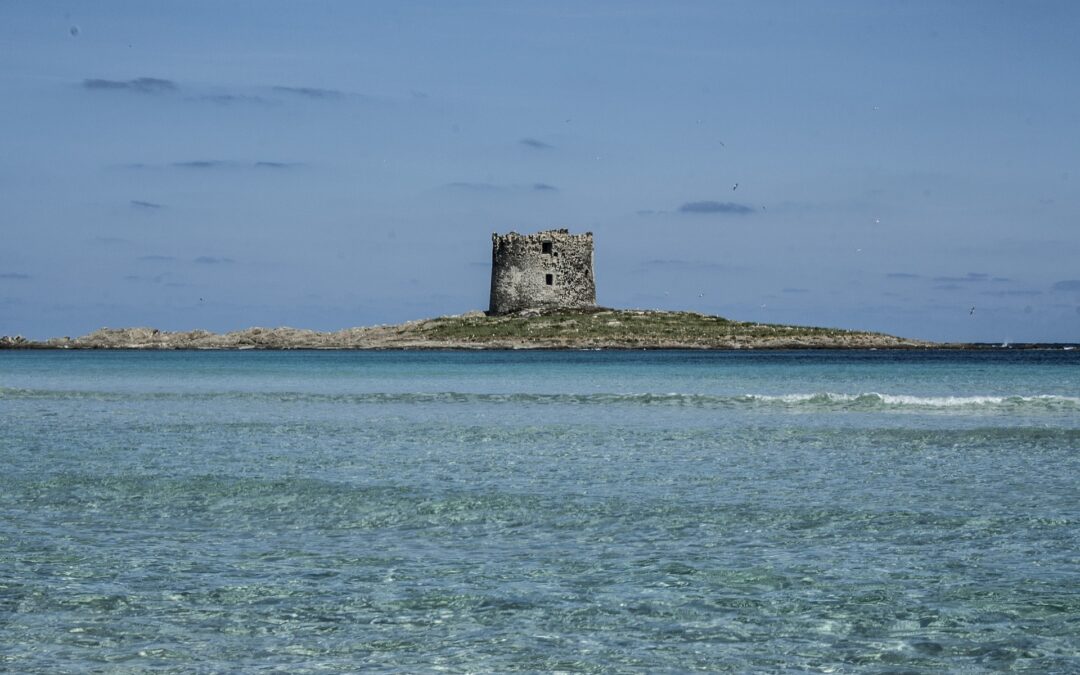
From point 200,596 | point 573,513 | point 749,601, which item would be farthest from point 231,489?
point 749,601

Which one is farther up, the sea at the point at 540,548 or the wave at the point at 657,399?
the wave at the point at 657,399

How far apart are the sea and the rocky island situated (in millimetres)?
77119

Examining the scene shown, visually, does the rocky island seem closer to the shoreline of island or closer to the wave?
the shoreline of island

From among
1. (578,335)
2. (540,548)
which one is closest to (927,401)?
(540,548)

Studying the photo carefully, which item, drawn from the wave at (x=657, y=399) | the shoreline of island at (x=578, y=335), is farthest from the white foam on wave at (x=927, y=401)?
the shoreline of island at (x=578, y=335)

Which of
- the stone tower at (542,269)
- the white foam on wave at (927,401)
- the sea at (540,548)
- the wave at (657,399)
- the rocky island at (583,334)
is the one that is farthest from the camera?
the stone tower at (542,269)

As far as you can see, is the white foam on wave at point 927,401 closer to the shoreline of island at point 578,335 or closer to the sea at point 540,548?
the sea at point 540,548

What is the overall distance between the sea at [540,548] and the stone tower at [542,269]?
82.7m

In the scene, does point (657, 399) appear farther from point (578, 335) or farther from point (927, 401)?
point (578, 335)

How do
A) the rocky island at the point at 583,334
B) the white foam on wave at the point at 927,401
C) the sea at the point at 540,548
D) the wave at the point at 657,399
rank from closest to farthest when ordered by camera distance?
the sea at the point at 540,548, the wave at the point at 657,399, the white foam on wave at the point at 927,401, the rocky island at the point at 583,334

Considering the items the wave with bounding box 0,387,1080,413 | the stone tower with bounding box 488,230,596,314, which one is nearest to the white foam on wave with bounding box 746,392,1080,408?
the wave with bounding box 0,387,1080,413

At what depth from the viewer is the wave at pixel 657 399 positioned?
1428 inches

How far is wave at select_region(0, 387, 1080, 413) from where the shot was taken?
36.3 meters

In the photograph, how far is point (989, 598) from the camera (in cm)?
1052
